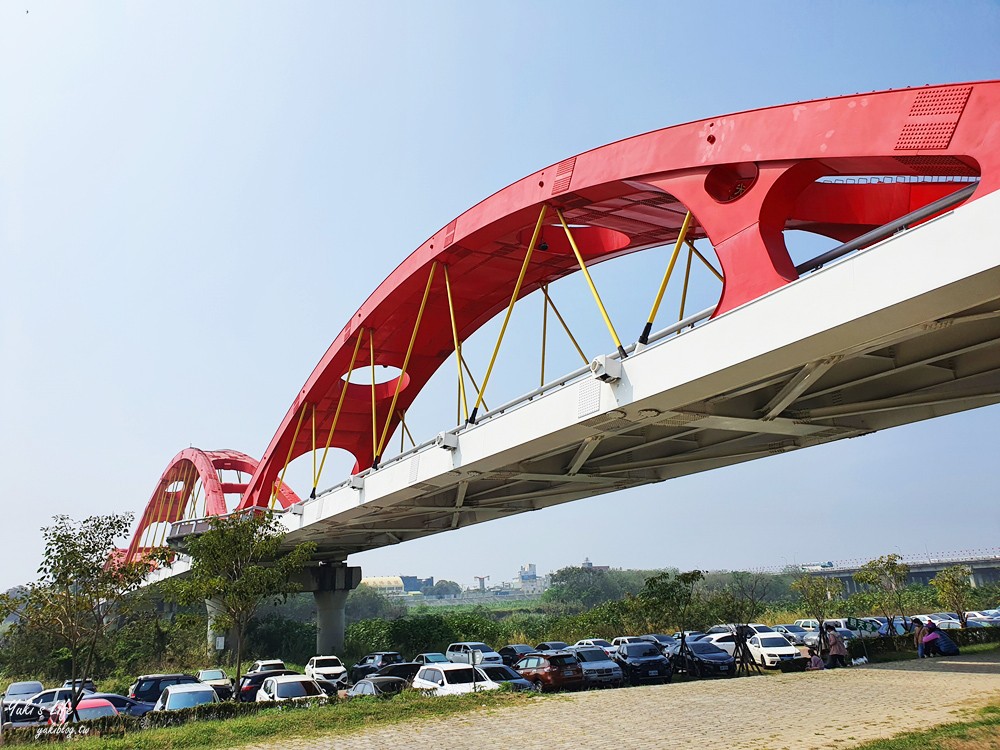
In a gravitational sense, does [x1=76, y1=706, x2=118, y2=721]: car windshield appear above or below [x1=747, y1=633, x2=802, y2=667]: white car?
below

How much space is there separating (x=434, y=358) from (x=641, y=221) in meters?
14.8

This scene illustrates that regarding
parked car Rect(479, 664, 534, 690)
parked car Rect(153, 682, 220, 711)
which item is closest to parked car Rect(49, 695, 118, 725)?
parked car Rect(153, 682, 220, 711)

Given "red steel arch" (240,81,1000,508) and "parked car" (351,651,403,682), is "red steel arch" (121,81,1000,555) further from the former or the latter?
"parked car" (351,651,403,682)

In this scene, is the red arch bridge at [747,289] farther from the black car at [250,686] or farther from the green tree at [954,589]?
the green tree at [954,589]

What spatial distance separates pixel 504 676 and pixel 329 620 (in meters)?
25.4

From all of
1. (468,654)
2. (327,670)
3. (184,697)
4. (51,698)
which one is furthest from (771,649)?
(51,698)

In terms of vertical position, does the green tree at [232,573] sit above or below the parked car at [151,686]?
above

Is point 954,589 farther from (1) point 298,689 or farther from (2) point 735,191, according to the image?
(1) point 298,689

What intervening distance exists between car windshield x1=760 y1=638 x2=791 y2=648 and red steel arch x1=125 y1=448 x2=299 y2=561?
→ 1085 inches

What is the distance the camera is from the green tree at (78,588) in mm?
20641

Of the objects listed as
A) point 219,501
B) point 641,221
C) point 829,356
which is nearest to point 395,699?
point 829,356

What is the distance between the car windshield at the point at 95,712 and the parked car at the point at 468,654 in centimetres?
1185

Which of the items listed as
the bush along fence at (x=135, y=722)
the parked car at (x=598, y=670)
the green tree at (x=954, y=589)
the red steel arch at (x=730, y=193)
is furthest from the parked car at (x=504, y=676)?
the green tree at (x=954, y=589)

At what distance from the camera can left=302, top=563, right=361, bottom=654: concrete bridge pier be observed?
43.2 meters
